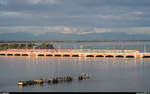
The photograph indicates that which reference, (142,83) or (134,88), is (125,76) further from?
(134,88)

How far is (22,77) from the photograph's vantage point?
50625mm

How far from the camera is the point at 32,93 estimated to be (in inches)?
1420

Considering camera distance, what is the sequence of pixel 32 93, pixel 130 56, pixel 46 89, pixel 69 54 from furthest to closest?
pixel 69 54
pixel 130 56
pixel 46 89
pixel 32 93

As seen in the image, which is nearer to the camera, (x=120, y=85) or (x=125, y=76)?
(x=120, y=85)

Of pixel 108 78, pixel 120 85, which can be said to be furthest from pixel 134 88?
pixel 108 78

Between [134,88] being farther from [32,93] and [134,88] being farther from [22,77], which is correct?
[22,77]

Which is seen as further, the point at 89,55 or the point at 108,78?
the point at 89,55

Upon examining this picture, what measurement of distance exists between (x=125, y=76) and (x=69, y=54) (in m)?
50.1

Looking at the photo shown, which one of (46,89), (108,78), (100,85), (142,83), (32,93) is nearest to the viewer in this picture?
(32,93)

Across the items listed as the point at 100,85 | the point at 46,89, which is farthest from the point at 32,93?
the point at 100,85

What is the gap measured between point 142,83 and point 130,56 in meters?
50.0

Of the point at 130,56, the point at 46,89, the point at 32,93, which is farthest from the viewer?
the point at 130,56

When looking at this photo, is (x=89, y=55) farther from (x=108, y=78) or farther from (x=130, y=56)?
(x=108, y=78)

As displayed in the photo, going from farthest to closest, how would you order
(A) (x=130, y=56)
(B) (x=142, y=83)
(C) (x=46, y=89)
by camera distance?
(A) (x=130, y=56) → (B) (x=142, y=83) → (C) (x=46, y=89)
